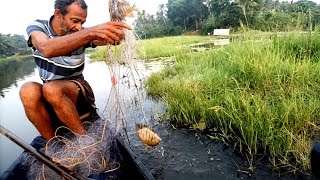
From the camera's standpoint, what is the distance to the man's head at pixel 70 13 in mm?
2363

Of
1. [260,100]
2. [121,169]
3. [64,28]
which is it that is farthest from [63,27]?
[260,100]

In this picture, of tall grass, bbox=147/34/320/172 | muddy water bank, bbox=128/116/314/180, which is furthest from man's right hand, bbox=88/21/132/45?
muddy water bank, bbox=128/116/314/180

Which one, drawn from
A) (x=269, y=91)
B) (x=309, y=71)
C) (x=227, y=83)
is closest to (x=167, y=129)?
(x=227, y=83)

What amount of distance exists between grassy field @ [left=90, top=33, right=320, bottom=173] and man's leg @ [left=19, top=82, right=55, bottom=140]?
3.31 feet

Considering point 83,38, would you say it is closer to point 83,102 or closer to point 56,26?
point 56,26

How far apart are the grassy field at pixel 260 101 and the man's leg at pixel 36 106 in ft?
3.31

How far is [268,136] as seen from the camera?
287 centimetres

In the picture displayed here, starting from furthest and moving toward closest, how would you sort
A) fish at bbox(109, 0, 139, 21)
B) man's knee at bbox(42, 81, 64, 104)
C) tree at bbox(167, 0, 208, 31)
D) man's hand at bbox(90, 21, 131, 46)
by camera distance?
tree at bbox(167, 0, 208, 31), man's knee at bbox(42, 81, 64, 104), fish at bbox(109, 0, 139, 21), man's hand at bbox(90, 21, 131, 46)

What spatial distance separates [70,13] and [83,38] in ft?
2.39

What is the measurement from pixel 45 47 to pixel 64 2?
663 millimetres

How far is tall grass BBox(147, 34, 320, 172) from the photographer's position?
284 cm

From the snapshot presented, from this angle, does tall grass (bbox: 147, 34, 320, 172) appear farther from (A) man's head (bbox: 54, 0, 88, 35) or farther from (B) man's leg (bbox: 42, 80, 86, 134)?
(A) man's head (bbox: 54, 0, 88, 35)

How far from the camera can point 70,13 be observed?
238cm

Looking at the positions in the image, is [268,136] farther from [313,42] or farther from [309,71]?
[313,42]
